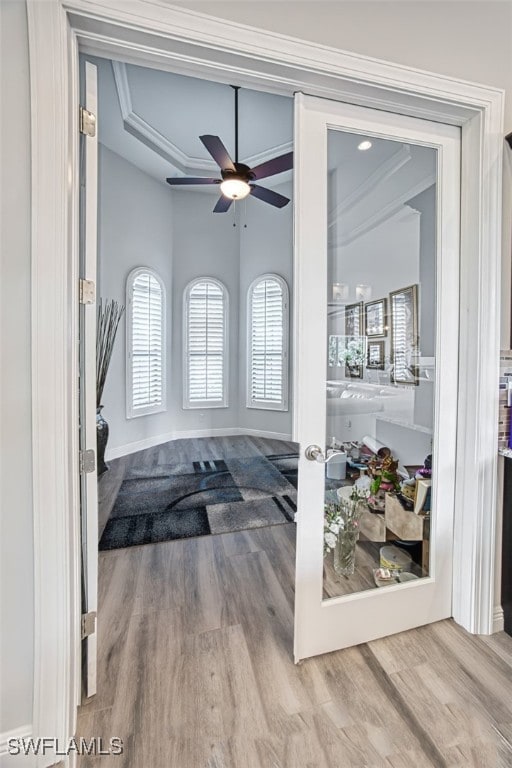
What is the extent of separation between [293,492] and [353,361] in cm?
235

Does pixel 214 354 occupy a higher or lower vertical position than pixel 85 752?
higher

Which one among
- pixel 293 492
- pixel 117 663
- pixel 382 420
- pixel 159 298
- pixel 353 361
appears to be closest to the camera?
pixel 117 663

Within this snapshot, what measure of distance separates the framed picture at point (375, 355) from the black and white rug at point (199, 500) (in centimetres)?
181

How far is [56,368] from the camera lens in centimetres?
118

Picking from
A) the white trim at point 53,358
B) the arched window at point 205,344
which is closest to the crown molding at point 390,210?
the white trim at point 53,358

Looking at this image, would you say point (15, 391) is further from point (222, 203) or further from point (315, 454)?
point (222, 203)

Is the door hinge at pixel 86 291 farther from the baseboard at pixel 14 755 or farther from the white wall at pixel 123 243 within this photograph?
the white wall at pixel 123 243

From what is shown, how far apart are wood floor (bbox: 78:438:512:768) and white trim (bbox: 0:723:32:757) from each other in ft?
0.66

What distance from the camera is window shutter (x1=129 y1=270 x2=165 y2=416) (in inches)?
201

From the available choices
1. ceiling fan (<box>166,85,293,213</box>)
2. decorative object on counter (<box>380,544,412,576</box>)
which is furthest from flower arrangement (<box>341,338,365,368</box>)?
ceiling fan (<box>166,85,293,213</box>)

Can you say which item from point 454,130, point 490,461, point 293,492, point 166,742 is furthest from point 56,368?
point 293,492

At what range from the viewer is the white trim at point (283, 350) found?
5.79m

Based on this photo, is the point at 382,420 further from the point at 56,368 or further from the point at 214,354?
the point at 214,354

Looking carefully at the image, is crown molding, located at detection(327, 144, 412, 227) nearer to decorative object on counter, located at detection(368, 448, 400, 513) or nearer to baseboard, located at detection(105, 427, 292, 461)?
decorative object on counter, located at detection(368, 448, 400, 513)
